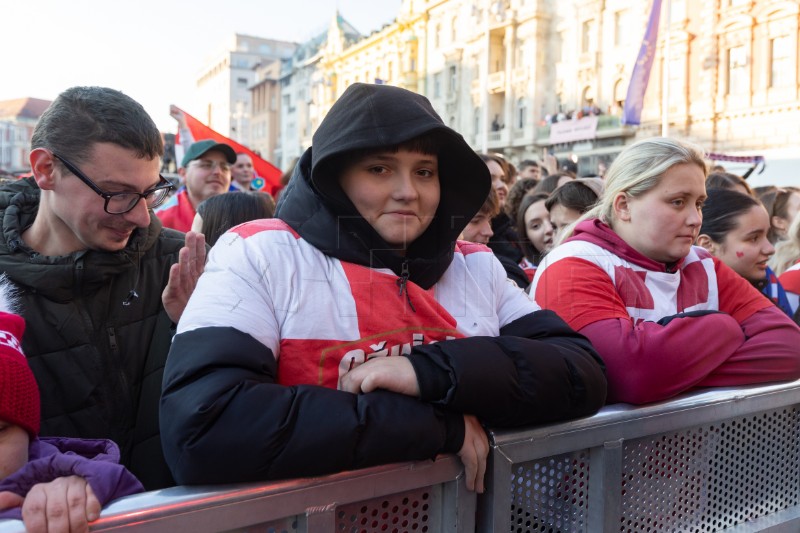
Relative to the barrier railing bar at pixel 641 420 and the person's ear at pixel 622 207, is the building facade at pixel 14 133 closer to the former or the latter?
the person's ear at pixel 622 207

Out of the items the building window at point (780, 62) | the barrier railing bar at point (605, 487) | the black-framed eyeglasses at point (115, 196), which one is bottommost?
the barrier railing bar at point (605, 487)

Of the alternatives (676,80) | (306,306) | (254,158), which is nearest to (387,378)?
(306,306)

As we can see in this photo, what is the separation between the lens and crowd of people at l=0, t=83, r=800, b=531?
139 cm

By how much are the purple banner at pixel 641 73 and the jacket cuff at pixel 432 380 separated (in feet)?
53.9

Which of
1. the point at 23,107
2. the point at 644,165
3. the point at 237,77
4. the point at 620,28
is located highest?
the point at 237,77

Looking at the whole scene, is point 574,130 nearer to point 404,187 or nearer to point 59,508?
point 404,187

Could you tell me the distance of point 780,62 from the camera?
83.6ft

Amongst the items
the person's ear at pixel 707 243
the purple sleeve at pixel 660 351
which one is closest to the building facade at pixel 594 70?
the person's ear at pixel 707 243

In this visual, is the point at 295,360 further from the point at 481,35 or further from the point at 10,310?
the point at 481,35

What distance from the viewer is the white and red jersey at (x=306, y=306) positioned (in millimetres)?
1582

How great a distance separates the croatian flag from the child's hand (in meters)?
6.52

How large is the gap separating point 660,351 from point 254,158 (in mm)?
7242

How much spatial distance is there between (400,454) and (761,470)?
4.83ft

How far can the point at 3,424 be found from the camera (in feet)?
4.71
